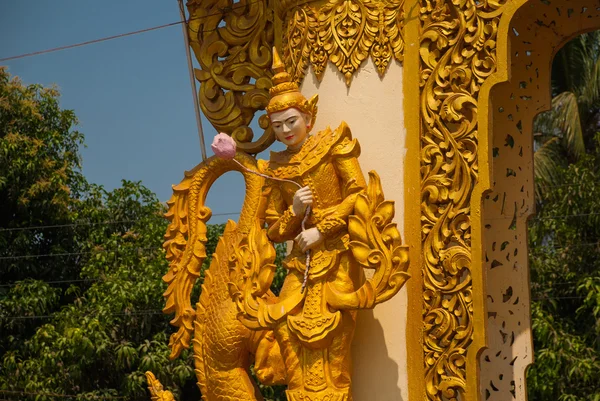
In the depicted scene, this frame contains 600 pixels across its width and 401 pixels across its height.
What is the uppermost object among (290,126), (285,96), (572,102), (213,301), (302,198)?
(572,102)

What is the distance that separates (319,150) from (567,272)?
4.41 m

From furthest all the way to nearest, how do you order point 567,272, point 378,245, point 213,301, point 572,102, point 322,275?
1. point 572,102
2. point 567,272
3. point 213,301
4. point 322,275
5. point 378,245

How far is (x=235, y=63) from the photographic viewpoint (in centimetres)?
550

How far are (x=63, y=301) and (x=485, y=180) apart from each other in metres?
5.75

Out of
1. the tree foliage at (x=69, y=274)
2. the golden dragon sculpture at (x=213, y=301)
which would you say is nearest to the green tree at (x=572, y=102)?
the tree foliage at (x=69, y=274)

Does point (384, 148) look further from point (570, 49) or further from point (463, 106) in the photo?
point (570, 49)

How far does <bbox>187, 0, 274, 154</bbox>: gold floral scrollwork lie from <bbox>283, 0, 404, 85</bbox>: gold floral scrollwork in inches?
12.0

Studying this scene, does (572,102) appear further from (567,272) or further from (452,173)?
(452,173)

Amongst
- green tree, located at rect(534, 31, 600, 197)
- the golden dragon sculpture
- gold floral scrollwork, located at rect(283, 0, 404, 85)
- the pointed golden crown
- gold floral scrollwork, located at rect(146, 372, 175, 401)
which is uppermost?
green tree, located at rect(534, 31, 600, 197)

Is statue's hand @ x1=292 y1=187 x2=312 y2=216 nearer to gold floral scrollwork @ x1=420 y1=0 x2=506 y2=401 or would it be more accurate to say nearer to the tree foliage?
gold floral scrollwork @ x1=420 y1=0 x2=506 y2=401

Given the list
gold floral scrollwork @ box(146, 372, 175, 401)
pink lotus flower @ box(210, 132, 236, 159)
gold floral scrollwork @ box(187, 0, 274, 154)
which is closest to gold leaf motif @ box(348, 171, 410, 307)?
pink lotus flower @ box(210, 132, 236, 159)

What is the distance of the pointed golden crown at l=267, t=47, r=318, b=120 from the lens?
4822 mm

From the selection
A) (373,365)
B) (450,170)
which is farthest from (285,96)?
(373,365)

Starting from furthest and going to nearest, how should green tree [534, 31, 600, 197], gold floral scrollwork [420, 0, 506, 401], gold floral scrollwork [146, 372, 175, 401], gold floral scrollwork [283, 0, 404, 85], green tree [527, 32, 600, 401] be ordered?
green tree [534, 31, 600, 197]
green tree [527, 32, 600, 401]
gold floral scrollwork [146, 372, 175, 401]
gold floral scrollwork [283, 0, 404, 85]
gold floral scrollwork [420, 0, 506, 401]
